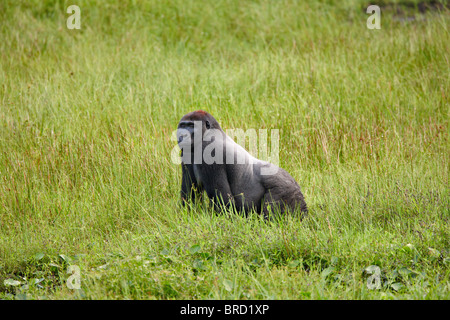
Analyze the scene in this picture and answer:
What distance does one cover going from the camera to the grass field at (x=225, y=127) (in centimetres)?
337

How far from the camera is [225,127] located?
20.3 ft

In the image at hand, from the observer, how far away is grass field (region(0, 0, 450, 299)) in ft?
11.0

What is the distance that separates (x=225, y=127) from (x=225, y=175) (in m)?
2.16

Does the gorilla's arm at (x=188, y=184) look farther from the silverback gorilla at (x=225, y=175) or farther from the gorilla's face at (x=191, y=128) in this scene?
the gorilla's face at (x=191, y=128)

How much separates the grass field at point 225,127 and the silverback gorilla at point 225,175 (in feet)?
0.65

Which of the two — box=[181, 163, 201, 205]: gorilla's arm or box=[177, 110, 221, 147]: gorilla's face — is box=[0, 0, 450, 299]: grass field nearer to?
box=[181, 163, 201, 205]: gorilla's arm

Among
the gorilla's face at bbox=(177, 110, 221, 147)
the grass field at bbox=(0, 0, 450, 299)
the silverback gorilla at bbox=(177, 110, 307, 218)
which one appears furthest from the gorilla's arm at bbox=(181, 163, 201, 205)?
the gorilla's face at bbox=(177, 110, 221, 147)

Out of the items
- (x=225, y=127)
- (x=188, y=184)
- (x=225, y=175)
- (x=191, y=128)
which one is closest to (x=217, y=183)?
(x=225, y=175)

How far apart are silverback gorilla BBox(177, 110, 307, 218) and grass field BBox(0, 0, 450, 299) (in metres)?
0.20

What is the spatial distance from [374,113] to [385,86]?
3.00 ft

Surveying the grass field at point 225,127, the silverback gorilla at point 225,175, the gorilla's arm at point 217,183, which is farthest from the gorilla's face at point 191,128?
the grass field at point 225,127

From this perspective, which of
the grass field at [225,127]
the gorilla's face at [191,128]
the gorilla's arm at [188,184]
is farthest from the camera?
the gorilla's arm at [188,184]

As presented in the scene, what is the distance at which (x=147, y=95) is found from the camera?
22.9ft

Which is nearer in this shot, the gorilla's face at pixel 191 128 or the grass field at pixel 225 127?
the grass field at pixel 225 127
